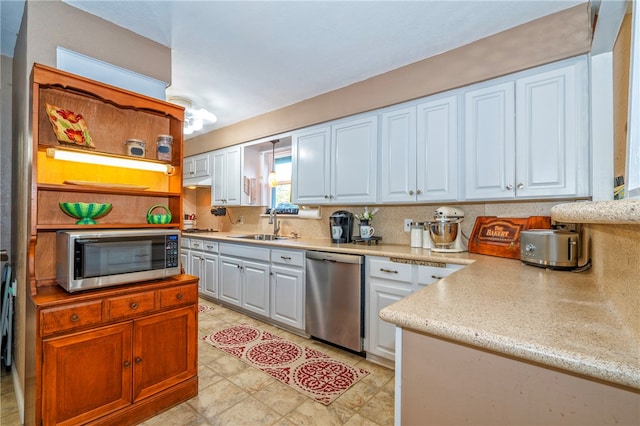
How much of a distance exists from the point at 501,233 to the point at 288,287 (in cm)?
190

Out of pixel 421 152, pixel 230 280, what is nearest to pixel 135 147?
pixel 230 280

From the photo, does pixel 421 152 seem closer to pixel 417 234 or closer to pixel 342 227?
pixel 417 234

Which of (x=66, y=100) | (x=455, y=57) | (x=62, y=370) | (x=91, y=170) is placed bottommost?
(x=62, y=370)

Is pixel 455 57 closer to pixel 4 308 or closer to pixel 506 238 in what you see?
pixel 506 238

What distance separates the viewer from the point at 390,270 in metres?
2.32

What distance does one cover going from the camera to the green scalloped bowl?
171 cm

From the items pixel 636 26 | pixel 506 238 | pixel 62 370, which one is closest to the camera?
pixel 636 26

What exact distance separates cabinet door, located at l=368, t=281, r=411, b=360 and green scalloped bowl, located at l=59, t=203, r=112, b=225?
194cm

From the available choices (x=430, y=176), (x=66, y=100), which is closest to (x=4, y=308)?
(x=66, y=100)

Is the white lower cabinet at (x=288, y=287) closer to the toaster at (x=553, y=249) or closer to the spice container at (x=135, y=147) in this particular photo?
the spice container at (x=135, y=147)

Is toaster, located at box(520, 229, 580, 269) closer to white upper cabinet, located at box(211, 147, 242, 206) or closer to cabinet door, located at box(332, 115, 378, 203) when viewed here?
cabinet door, located at box(332, 115, 378, 203)

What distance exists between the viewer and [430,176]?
2482mm

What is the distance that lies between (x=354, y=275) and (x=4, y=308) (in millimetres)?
2616

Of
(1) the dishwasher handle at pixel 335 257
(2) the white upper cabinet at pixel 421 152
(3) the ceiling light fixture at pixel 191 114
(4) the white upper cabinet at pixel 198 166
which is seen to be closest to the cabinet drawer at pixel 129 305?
(1) the dishwasher handle at pixel 335 257
